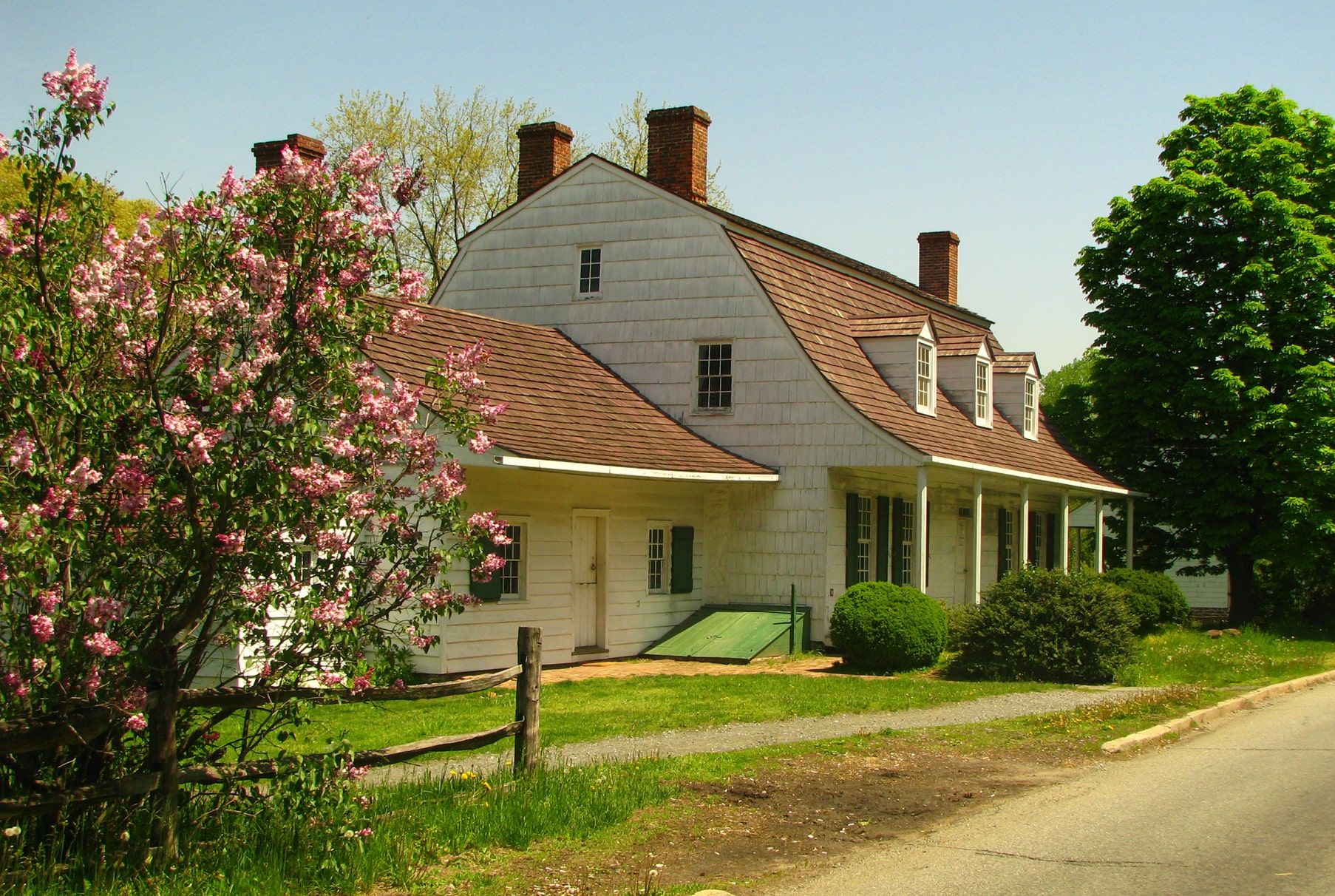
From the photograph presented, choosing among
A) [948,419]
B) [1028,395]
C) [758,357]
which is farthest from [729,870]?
[1028,395]

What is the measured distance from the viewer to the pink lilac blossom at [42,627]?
6012 mm

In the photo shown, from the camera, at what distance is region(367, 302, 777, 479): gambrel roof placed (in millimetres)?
18438

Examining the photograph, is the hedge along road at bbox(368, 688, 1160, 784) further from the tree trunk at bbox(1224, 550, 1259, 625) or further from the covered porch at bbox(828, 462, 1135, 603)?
the tree trunk at bbox(1224, 550, 1259, 625)

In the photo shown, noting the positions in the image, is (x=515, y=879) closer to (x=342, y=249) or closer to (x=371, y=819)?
(x=371, y=819)

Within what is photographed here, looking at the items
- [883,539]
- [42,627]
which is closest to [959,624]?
[883,539]

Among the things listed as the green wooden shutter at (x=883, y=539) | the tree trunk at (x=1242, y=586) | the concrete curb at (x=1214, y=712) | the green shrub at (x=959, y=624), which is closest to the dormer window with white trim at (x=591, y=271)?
the green wooden shutter at (x=883, y=539)

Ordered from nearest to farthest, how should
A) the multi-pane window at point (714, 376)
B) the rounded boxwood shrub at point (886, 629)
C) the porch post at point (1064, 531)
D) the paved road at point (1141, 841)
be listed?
the paved road at point (1141, 841)
the rounded boxwood shrub at point (886, 629)
the multi-pane window at point (714, 376)
the porch post at point (1064, 531)

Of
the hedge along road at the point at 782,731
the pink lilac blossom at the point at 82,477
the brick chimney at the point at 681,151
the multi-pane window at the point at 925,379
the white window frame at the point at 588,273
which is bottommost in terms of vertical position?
the hedge along road at the point at 782,731

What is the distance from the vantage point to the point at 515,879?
7.51 metres

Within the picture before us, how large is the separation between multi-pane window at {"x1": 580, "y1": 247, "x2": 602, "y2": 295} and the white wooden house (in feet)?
0.13

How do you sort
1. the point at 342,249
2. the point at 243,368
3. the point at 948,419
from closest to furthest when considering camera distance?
the point at 243,368 → the point at 342,249 → the point at 948,419

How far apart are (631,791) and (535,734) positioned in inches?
31.3

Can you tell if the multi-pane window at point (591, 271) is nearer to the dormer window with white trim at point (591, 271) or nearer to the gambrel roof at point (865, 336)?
the dormer window with white trim at point (591, 271)

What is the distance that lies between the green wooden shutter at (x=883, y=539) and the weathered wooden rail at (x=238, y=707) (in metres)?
16.4
